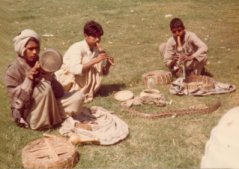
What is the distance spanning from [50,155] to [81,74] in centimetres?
226

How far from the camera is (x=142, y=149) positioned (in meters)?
5.72

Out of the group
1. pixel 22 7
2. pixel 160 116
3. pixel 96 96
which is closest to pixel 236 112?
pixel 160 116

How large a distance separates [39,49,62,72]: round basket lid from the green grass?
0.92 metres

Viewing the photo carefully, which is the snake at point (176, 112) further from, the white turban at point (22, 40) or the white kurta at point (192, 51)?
the white turban at point (22, 40)

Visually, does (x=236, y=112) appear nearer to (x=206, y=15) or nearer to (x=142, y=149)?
(x=142, y=149)

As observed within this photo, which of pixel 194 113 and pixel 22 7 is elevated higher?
pixel 22 7

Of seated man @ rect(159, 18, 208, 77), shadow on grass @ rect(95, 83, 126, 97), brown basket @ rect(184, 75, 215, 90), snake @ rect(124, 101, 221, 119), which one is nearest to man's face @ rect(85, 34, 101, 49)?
shadow on grass @ rect(95, 83, 126, 97)

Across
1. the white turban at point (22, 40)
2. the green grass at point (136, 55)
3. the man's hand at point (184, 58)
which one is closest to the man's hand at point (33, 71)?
the white turban at point (22, 40)

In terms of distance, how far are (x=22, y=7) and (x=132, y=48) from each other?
677 centimetres

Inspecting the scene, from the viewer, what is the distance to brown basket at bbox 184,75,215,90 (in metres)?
7.51

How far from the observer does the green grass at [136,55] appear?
561 cm

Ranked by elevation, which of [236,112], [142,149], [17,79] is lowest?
[142,149]

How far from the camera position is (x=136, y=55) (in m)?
9.93

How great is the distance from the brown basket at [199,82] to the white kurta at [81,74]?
1509 mm
